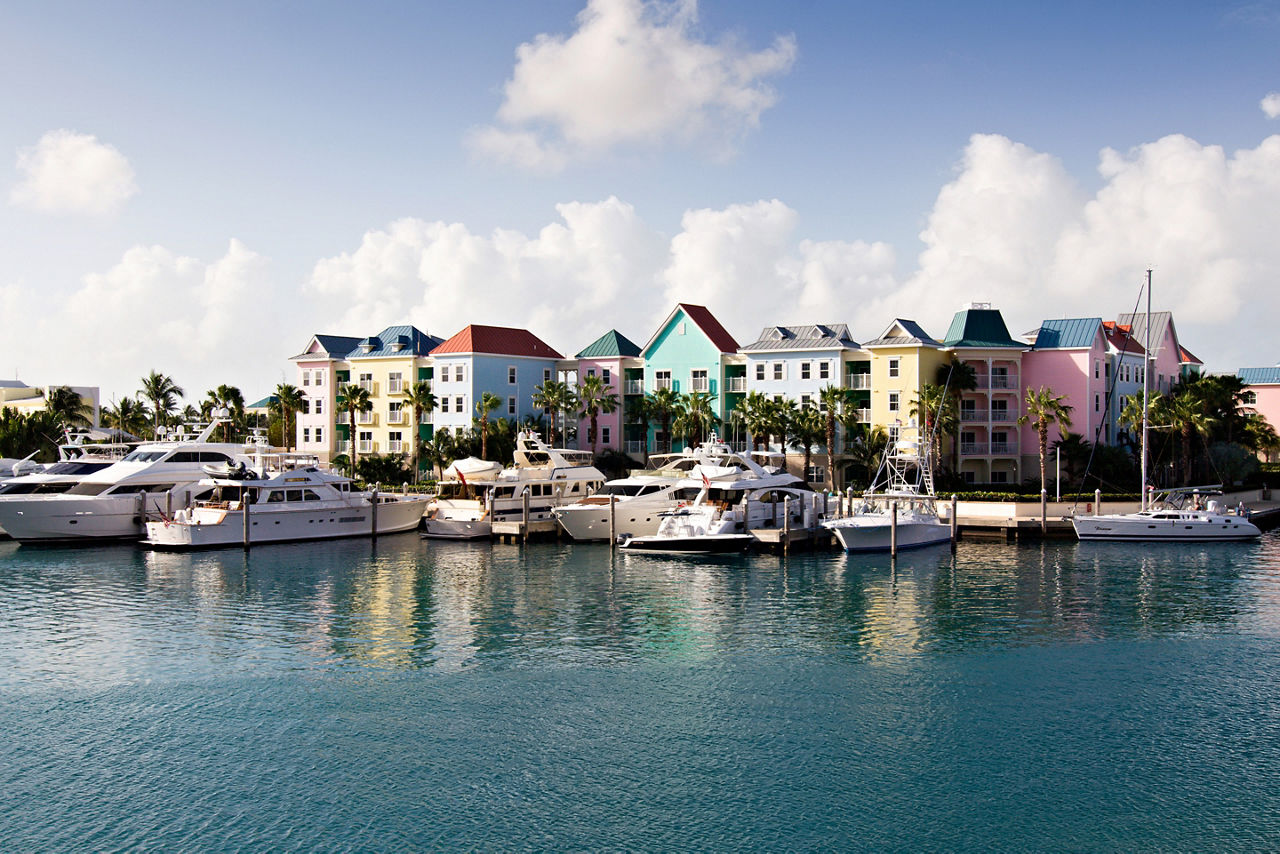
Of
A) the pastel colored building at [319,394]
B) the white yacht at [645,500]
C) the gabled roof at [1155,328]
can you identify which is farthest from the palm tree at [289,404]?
the gabled roof at [1155,328]

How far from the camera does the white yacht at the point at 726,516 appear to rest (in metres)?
49.7

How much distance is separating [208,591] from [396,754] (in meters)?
21.8

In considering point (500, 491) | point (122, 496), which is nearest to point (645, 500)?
point (500, 491)

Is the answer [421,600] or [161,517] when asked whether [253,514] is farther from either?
[421,600]

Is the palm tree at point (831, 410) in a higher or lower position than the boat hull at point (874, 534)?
higher

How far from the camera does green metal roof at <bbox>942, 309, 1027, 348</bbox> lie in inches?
2763

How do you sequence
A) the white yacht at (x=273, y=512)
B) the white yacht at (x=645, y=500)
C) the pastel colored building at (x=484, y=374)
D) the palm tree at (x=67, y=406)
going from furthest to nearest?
the palm tree at (x=67, y=406), the pastel colored building at (x=484, y=374), the white yacht at (x=645, y=500), the white yacht at (x=273, y=512)

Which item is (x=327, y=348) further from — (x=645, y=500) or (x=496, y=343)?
(x=645, y=500)

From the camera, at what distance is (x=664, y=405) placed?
243ft

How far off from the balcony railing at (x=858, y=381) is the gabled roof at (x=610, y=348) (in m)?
18.3

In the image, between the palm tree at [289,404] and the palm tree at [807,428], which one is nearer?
the palm tree at [807,428]

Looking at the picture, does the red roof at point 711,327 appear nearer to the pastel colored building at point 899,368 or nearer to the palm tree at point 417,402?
the pastel colored building at point 899,368

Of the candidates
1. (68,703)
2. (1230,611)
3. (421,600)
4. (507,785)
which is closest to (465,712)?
(507,785)

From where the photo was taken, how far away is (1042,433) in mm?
59156
